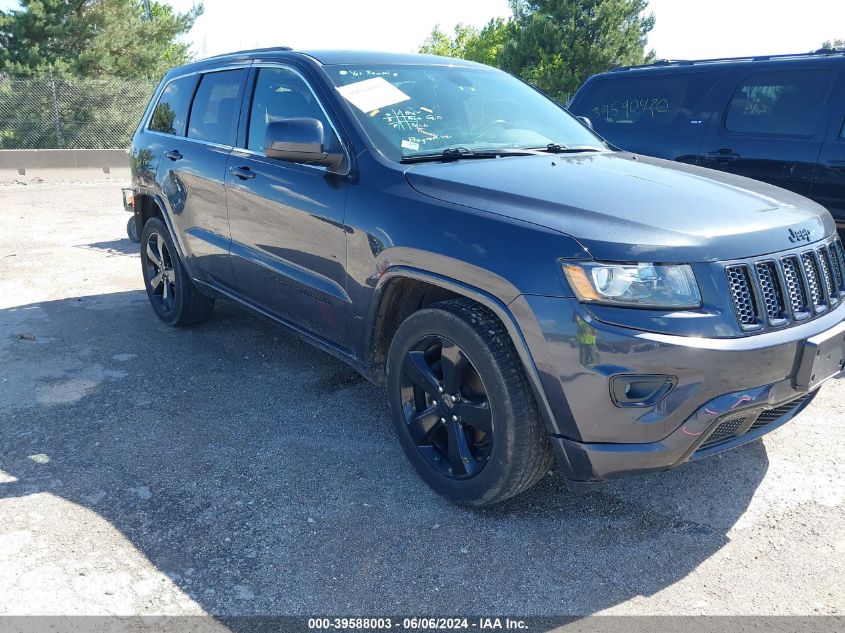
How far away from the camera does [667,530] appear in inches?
113

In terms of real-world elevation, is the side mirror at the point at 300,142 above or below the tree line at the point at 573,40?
below

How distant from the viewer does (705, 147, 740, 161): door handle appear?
18.5 feet

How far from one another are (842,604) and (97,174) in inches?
692

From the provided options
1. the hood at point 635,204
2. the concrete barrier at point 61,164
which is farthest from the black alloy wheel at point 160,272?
the concrete barrier at point 61,164

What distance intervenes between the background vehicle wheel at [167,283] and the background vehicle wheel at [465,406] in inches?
99.4

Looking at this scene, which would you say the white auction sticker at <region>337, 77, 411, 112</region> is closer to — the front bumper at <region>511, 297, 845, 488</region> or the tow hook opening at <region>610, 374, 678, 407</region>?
the front bumper at <region>511, 297, 845, 488</region>

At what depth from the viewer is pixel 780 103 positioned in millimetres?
5480

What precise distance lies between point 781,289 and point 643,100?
13.8ft

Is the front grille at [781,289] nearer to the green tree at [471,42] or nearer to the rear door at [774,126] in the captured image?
the rear door at [774,126]

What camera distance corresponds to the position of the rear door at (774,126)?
17.3 ft

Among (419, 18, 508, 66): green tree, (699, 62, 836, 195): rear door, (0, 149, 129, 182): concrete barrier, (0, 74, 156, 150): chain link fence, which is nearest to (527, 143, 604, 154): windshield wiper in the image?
(699, 62, 836, 195): rear door

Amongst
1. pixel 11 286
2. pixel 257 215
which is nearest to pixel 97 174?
pixel 11 286

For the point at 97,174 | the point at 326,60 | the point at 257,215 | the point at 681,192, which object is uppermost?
the point at 326,60

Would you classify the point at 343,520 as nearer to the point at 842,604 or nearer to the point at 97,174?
the point at 842,604
